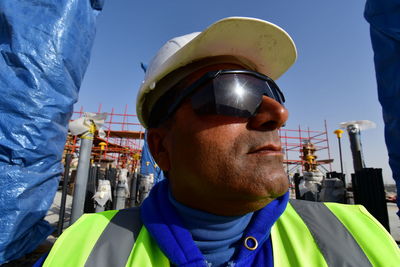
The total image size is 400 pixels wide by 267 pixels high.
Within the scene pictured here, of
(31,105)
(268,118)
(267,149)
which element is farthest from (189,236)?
(31,105)

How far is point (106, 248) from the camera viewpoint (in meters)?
1.05

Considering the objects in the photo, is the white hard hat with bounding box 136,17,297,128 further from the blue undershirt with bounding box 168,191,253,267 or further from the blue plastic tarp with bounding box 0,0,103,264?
the blue plastic tarp with bounding box 0,0,103,264

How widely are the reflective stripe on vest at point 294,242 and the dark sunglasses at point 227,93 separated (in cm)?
66

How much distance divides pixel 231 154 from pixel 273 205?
0.42 metres

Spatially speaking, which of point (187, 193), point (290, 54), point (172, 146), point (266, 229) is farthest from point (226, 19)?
point (266, 229)

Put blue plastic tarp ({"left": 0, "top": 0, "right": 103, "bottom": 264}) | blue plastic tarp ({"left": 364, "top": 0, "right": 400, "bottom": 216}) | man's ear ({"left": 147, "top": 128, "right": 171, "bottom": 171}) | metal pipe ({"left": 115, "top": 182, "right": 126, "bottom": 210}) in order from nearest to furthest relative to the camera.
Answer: man's ear ({"left": 147, "top": 128, "right": 171, "bottom": 171}), blue plastic tarp ({"left": 0, "top": 0, "right": 103, "bottom": 264}), blue plastic tarp ({"left": 364, "top": 0, "right": 400, "bottom": 216}), metal pipe ({"left": 115, "top": 182, "right": 126, "bottom": 210})

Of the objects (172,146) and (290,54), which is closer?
(172,146)

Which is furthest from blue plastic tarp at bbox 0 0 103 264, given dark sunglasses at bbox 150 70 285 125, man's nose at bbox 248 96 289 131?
man's nose at bbox 248 96 289 131

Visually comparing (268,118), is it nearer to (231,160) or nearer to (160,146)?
(231,160)

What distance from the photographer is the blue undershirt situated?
3.49ft

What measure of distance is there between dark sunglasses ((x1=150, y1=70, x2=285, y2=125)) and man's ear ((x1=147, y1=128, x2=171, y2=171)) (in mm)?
251

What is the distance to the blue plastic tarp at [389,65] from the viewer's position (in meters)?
2.47

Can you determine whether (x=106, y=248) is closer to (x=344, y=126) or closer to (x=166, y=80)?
(x=166, y=80)

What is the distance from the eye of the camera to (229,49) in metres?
1.35
